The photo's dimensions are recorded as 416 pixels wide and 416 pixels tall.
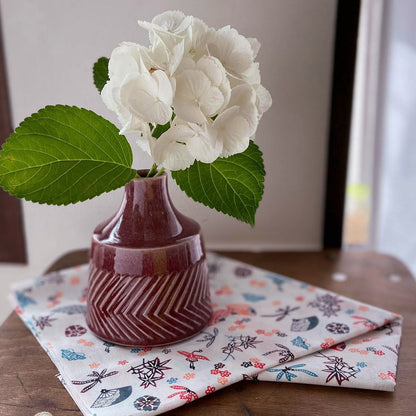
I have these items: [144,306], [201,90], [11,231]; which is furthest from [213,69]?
[11,231]

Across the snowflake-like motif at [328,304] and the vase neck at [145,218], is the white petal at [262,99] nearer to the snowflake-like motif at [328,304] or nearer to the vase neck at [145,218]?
the vase neck at [145,218]

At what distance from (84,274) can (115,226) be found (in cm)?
23

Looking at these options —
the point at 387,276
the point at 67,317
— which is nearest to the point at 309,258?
the point at 387,276

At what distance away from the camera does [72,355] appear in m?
0.56

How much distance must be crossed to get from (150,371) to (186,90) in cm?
29

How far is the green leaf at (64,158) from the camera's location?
1.71 feet

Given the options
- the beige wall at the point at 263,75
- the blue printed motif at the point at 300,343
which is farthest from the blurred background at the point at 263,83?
the blue printed motif at the point at 300,343

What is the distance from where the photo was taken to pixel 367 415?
0.47 meters

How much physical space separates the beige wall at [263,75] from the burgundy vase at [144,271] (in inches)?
2.3

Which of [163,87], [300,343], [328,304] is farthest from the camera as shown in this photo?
[328,304]

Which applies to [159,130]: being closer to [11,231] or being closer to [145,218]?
[145,218]

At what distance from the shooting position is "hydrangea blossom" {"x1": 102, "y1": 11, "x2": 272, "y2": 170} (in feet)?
1.55

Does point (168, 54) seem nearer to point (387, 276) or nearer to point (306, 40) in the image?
point (306, 40)

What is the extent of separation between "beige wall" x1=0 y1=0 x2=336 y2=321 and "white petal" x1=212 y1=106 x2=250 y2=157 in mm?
136
